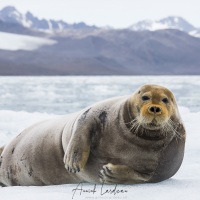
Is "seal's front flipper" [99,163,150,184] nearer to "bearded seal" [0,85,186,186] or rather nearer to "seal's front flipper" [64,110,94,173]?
"bearded seal" [0,85,186,186]

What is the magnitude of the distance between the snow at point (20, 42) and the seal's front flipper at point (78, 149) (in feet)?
448

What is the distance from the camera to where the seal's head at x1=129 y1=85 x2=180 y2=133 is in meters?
2.92

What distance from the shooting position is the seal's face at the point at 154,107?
9.59 ft

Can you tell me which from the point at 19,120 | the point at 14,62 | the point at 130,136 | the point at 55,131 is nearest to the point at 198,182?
the point at 130,136

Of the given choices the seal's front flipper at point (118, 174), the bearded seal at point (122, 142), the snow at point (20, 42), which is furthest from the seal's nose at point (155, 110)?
the snow at point (20, 42)

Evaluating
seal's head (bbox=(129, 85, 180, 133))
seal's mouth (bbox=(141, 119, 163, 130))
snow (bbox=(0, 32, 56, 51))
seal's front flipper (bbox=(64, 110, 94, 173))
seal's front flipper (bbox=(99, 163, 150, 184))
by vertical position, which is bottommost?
snow (bbox=(0, 32, 56, 51))

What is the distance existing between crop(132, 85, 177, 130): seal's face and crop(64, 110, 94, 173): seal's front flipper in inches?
13.5

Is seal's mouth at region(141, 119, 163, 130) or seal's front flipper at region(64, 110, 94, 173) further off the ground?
seal's mouth at region(141, 119, 163, 130)

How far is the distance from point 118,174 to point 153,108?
502 millimetres

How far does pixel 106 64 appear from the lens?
131625 millimetres

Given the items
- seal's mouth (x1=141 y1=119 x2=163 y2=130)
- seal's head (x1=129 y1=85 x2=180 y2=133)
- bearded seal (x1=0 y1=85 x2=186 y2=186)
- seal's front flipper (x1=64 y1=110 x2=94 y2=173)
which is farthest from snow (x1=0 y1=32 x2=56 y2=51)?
seal's mouth (x1=141 y1=119 x2=163 y2=130)

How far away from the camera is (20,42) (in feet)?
484

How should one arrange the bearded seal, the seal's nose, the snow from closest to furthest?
the seal's nose < the bearded seal < the snow

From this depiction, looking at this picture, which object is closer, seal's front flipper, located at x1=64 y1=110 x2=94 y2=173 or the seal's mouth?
the seal's mouth
